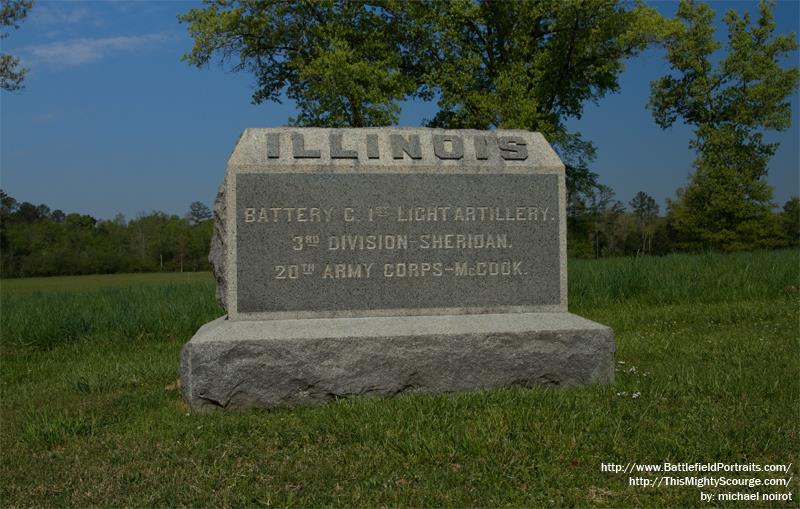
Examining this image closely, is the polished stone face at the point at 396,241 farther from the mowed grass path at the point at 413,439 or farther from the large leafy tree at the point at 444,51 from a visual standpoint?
the large leafy tree at the point at 444,51

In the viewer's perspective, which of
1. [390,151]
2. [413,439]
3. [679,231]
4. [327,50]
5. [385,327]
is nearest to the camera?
[413,439]

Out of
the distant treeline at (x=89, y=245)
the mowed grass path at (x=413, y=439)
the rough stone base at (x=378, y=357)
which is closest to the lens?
the mowed grass path at (x=413, y=439)

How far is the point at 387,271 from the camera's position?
5422 mm

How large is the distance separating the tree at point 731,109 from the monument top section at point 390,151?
2380 centimetres

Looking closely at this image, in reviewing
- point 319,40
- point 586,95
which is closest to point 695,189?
point 586,95

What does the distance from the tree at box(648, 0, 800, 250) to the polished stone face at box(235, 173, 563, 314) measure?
24.1 meters

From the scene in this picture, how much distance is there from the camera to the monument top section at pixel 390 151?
17.6 feet

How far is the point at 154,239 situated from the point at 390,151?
150 ft

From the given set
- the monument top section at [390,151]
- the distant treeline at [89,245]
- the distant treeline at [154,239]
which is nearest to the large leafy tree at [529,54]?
the distant treeline at [154,239]

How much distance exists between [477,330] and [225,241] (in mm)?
2153

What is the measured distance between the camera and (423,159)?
5520mm

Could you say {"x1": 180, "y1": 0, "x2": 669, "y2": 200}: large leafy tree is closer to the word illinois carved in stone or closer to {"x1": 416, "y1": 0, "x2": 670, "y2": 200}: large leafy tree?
{"x1": 416, "y1": 0, "x2": 670, "y2": 200}: large leafy tree

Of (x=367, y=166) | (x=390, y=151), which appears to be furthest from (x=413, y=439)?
(x=390, y=151)

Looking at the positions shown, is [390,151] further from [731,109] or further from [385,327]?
[731,109]
